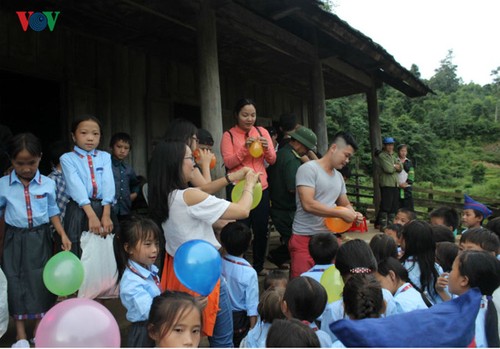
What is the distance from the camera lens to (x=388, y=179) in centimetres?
747

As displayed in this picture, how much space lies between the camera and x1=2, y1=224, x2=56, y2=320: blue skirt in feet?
8.84

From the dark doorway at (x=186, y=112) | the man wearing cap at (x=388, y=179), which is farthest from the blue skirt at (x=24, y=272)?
the man wearing cap at (x=388, y=179)

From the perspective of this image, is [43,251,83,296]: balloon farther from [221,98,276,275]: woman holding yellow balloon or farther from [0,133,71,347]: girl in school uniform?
[221,98,276,275]: woman holding yellow balloon

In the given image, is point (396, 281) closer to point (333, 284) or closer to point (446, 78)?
point (333, 284)

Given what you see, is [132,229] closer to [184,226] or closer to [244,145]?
[184,226]

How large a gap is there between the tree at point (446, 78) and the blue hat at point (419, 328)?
5610cm

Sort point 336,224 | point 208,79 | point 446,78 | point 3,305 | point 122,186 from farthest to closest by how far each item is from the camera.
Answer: point 446,78, point 208,79, point 122,186, point 336,224, point 3,305

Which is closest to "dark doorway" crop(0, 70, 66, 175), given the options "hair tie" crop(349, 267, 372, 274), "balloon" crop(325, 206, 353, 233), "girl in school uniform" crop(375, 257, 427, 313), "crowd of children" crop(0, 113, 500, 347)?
"crowd of children" crop(0, 113, 500, 347)

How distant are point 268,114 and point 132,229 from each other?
21.7ft

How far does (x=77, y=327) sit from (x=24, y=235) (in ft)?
4.82

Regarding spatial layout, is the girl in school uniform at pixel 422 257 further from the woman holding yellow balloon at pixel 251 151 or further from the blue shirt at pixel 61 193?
the blue shirt at pixel 61 193

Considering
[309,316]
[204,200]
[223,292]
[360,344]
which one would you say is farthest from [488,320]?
[204,200]

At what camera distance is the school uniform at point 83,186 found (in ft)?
9.45

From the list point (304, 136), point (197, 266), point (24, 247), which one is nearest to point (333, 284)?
point (197, 266)
